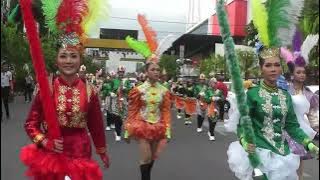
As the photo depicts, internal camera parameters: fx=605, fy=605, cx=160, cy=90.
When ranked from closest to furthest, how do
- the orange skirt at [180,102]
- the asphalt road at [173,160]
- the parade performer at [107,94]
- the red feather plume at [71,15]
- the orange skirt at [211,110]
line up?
the red feather plume at [71,15] → the asphalt road at [173,160] → the orange skirt at [211,110] → the parade performer at [107,94] → the orange skirt at [180,102]

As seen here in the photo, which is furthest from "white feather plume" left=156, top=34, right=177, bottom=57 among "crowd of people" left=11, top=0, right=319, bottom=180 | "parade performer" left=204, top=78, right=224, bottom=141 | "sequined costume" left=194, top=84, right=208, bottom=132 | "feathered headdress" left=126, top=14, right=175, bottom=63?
"sequined costume" left=194, top=84, right=208, bottom=132

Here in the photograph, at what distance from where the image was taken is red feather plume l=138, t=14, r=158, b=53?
25.3 ft

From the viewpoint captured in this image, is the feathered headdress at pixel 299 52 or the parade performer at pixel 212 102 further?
the parade performer at pixel 212 102

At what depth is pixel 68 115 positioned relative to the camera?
4262 mm

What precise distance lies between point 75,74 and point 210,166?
17.6 ft

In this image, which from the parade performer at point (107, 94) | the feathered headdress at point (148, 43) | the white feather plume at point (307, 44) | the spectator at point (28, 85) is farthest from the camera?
the spectator at point (28, 85)

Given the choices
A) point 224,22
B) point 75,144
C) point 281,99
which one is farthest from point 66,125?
point 281,99

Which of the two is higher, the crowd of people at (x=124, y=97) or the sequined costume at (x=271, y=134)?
the sequined costume at (x=271, y=134)

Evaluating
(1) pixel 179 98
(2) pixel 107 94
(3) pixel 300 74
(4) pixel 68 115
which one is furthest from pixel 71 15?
(1) pixel 179 98

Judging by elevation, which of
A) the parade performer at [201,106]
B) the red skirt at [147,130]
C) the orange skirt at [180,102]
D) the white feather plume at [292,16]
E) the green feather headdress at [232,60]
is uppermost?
the white feather plume at [292,16]

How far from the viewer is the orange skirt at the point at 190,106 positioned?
18.4 meters

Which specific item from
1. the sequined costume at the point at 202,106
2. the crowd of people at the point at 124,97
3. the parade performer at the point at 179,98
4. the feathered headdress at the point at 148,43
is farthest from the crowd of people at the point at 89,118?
the parade performer at the point at 179,98

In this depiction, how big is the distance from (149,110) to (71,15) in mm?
3075

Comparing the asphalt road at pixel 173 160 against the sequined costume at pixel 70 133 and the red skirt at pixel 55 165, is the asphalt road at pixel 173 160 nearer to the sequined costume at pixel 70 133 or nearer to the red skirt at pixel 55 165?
the sequined costume at pixel 70 133
